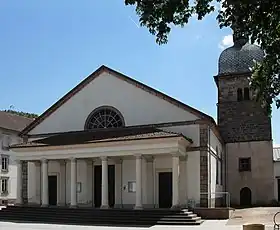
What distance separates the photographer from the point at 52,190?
Answer: 116 feet

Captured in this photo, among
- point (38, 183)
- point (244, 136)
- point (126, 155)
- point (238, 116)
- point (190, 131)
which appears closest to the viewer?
point (126, 155)

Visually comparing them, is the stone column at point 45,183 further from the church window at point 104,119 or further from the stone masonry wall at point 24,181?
the church window at point 104,119

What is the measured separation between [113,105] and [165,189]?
735 centimetres

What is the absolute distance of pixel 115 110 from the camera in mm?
34281

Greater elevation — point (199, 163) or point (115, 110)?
point (115, 110)

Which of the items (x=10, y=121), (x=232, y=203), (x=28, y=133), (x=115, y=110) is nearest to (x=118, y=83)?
(x=115, y=110)

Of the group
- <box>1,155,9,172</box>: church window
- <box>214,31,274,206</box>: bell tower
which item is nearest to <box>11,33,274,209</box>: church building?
<box>214,31,274,206</box>: bell tower

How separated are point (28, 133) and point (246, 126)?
1915cm

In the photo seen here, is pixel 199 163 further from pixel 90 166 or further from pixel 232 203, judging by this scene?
pixel 232 203

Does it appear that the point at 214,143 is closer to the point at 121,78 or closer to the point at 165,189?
the point at 165,189

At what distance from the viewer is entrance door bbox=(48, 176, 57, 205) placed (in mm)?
35312

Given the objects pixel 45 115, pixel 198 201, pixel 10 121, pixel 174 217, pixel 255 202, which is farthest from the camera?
pixel 10 121

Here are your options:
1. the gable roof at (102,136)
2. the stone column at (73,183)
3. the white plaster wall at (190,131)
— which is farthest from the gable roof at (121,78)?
the stone column at (73,183)

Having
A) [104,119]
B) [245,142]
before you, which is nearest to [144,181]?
[104,119]
